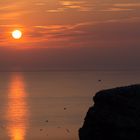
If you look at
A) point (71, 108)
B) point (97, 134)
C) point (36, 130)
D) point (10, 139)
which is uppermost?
point (71, 108)

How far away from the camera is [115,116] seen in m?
23.2

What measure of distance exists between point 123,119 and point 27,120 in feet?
209

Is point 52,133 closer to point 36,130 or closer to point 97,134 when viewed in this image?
point 36,130

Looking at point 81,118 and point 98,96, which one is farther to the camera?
point 81,118

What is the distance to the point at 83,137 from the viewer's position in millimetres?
24031

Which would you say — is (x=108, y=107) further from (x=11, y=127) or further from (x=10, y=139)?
(x=11, y=127)

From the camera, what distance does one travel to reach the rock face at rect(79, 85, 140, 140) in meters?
A: 22.8

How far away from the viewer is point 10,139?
201ft

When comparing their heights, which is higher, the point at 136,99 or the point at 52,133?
the point at 52,133

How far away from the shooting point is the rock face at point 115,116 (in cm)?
2281

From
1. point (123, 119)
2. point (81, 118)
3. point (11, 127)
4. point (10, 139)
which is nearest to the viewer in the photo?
point (123, 119)

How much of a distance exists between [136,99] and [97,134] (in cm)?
241

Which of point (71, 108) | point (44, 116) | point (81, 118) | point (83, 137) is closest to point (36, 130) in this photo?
point (81, 118)

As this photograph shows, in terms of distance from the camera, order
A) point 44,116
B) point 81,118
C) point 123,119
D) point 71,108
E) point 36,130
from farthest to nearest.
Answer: point 71,108
point 44,116
point 81,118
point 36,130
point 123,119
